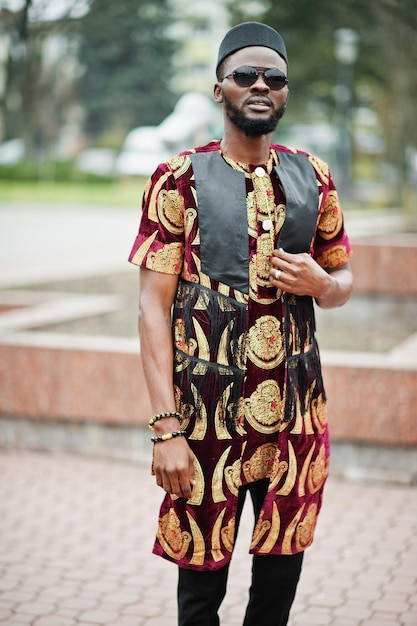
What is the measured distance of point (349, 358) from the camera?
6.33 metres

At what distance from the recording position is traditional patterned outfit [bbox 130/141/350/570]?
9.65 ft

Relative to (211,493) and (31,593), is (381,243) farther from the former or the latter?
(211,493)

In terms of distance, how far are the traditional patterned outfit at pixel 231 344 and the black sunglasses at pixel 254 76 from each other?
0.74 feet

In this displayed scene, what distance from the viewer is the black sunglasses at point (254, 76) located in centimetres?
295

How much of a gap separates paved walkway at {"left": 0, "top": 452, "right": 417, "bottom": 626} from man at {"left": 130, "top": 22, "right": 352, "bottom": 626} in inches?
52.3

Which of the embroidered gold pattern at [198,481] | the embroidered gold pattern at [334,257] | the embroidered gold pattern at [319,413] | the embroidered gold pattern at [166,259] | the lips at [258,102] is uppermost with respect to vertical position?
the lips at [258,102]

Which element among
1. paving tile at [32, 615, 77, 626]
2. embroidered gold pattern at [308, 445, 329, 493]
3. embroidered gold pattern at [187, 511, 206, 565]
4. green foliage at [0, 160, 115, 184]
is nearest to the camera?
embroidered gold pattern at [187, 511, 206, 565]

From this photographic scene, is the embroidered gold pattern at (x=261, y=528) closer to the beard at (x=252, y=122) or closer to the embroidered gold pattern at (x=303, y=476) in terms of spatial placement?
the embroidered gold pattern at (x=303, y=476)

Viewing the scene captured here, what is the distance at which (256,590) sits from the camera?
3080mm

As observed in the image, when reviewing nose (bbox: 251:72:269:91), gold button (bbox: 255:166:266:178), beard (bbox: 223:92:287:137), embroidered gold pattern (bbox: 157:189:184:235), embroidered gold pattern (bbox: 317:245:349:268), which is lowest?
embroidered gold pattern (bbox: 317:245:349:268)

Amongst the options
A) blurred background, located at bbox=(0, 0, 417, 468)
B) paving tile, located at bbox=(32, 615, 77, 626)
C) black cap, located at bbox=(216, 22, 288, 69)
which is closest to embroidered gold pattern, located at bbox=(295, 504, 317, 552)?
black cap, located at bbox=(216, 22, 288, 69)

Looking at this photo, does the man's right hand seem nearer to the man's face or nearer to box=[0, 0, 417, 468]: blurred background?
the man's face

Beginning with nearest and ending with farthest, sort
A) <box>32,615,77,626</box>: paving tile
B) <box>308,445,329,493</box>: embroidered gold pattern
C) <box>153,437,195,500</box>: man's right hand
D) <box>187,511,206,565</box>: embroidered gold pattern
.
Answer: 1. <box>153,437,195,500</box>: man's right hand
2. <box>187,511,206,565</box>: embroidered gold pattern
3. <box>308,445,329,493</box>: embroidered gold pattern
4. <box>32,615,77,626</box>: paving tile

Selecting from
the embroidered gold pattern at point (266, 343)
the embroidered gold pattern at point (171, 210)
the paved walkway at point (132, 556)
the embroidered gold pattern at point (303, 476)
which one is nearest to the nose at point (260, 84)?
the embroidered gold pattern at point (171, 210)
